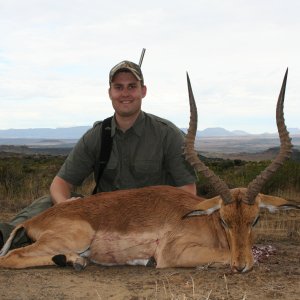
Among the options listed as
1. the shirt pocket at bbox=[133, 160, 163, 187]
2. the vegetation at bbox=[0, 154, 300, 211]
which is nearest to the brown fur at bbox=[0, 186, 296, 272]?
the shirt pocket at bbox=[133, 160, 163, 187]

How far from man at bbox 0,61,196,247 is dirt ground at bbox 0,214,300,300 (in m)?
1.90

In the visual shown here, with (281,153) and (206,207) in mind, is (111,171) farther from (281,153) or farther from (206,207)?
(281,153)

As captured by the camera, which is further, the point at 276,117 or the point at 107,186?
the point at 107,186

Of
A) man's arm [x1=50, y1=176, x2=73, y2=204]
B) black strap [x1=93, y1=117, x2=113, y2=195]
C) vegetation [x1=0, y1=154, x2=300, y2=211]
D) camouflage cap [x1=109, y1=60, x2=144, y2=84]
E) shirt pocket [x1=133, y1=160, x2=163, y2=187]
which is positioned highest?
camouflage cap [x1=109, y1=60, x2=144, y2=84]

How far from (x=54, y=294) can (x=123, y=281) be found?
81 cm

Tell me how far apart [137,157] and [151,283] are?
9.33ft

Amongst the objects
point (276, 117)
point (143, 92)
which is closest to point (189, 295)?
point (276, 117)

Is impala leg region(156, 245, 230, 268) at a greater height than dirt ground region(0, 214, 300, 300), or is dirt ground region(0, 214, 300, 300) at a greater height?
impala leg region(156, 245, 230, 268)

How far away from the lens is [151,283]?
5.48 m

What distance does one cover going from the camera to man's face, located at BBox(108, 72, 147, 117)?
26.2ft

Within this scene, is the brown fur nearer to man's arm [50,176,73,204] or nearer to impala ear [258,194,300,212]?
impala ear [258,194,300,212]

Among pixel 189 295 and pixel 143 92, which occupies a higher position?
pixel 143 92

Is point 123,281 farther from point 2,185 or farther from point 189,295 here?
point 2,185

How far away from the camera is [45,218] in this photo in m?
6.77
